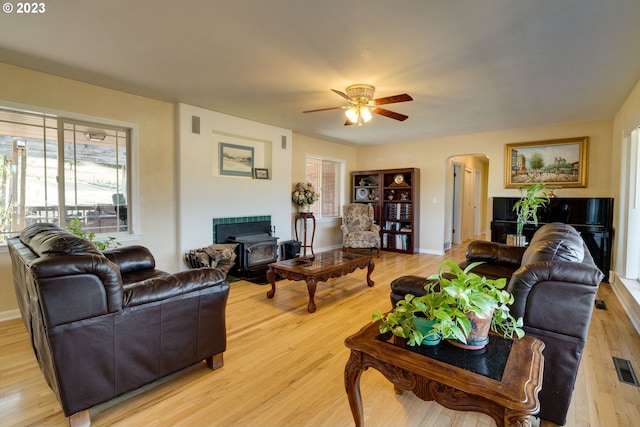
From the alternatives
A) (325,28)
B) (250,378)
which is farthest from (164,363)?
(325,28)

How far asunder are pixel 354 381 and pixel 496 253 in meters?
2.78

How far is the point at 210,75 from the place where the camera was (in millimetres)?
3127

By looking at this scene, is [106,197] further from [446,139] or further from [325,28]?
[446,139]

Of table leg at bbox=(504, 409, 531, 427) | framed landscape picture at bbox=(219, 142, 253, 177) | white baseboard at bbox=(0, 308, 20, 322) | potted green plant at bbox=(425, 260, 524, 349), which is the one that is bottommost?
white baseboard at bbox=(0, 308, 20, 322)

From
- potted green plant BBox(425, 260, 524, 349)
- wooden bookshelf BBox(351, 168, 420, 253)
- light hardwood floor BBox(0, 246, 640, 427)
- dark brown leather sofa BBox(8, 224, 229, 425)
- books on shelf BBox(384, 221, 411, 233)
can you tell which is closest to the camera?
potted green plant BBox(425, 260, 524, 349)

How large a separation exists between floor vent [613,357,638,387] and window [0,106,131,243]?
16.5 feet

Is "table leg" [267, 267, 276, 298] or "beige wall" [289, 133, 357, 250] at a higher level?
"beige wall" [289, 133, 357, 250]

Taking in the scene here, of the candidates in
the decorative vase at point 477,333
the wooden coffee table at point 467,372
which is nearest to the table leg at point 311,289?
the wooden coffee table at point 467,372

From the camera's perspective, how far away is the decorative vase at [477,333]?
1191 millimetres

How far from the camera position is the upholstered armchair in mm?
6066

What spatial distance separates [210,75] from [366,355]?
119 inches

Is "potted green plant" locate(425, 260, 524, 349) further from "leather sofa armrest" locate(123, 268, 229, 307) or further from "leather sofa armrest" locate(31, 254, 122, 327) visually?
"leather sofa armrest" locate(31, 254, 122, 327)

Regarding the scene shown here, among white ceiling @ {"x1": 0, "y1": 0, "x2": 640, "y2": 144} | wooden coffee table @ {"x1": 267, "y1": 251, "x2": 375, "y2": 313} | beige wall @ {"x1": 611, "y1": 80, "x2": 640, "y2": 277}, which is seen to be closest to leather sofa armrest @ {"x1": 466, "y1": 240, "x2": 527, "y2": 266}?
wooden coffee table @ {"x1": 267, "y1": 251, "x2": 375, "y2": 313}

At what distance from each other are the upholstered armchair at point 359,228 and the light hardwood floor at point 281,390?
121 inches
